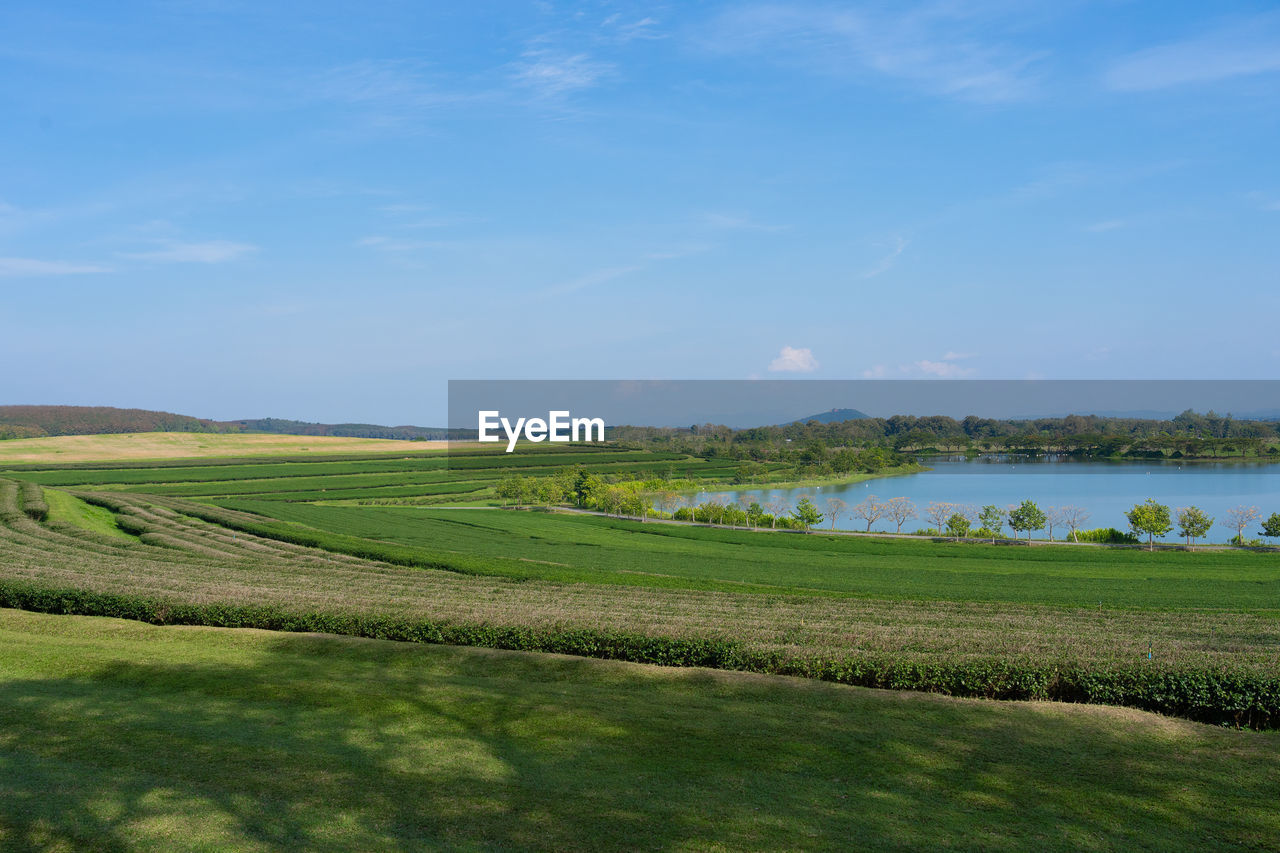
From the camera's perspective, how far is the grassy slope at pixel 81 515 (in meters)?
42.1

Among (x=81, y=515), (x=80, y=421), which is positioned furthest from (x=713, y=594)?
(x=80, y=421)

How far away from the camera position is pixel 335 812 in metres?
7.52

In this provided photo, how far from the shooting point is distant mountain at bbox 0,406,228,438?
156 metres

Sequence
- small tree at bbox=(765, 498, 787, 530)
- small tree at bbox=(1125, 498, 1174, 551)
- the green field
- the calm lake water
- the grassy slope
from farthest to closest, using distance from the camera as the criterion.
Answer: the calm lake water → small tree at bbox=(765, 498, 787, 530) → small tree at bbox=(1125, 498, 1174, 551) → the grassy slope → the green field

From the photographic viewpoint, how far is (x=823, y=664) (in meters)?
13.9

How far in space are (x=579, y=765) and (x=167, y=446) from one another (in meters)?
129

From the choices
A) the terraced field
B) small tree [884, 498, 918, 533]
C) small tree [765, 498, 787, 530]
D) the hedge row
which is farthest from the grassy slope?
small tree [884, 498, 918, 533]

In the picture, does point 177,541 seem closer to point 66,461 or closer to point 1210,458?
point 66,461

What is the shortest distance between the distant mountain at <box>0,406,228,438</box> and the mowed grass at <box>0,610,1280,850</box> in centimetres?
17016

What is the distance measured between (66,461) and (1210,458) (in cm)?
17312

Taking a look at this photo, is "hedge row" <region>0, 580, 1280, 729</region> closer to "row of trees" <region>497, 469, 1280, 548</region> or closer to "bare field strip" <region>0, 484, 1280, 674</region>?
"bare field strip" <region>0, 484, 1280, 674</region>

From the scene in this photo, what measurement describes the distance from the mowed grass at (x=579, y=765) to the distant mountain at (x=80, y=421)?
558 ft

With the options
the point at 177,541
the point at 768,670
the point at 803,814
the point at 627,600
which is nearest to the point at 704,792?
the point at 803,814

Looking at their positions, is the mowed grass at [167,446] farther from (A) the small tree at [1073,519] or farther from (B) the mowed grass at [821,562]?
(A) the small tree at [1073,519]
